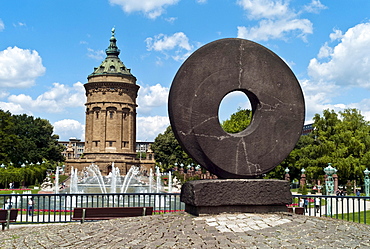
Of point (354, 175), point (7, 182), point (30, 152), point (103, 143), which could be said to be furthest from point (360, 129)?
point (30, 152)

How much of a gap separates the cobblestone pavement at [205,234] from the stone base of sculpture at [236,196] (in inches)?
7.6

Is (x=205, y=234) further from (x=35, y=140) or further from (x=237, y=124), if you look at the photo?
(x=35, y=140)

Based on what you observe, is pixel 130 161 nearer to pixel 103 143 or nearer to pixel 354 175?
pixel 103 143

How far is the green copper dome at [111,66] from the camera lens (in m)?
63.5

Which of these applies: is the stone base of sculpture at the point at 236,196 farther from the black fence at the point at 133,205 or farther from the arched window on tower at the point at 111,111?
the arched window on tower at the point at 111,111

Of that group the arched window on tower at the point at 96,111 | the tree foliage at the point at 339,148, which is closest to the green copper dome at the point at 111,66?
the arched window on tower at the point at 96,111

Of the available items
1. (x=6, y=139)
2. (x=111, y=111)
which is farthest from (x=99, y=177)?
(x=111, y=111)

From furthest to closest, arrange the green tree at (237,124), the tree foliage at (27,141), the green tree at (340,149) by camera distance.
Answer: the tree foliage at (27,141) < the green tree at (237,124) < the green tree at (340,149)

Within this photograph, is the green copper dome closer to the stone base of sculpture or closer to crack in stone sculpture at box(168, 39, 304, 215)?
crack in stone sculpture at box(168, 39, 304, 215)

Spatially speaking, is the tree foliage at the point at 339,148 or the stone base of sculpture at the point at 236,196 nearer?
the stone base of sculpture at the point at 236,196

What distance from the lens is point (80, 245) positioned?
5898mm

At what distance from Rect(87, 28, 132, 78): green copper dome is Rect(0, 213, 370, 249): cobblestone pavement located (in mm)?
57228

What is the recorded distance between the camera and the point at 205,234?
596cm

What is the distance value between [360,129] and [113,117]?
37.5 meters
